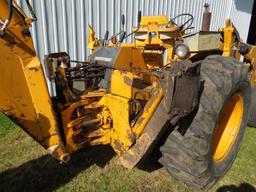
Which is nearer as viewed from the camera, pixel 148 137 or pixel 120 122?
pixel 148 137

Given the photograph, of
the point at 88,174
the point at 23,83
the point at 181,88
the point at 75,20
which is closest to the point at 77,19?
the point at 75,20

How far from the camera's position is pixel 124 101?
265 cm

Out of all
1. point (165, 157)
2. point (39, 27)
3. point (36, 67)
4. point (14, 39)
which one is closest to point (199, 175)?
point (165, 157)

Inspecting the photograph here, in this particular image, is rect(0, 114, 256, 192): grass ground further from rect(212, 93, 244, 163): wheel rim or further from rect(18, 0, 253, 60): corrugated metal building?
rect(18, 0, 253, 60): corrugated metal building

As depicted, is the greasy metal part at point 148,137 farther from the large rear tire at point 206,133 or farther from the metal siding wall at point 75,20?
the metal siding wall at point 75,20

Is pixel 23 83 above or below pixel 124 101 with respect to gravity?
above

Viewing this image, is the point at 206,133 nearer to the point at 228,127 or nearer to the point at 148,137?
the point at 148,137

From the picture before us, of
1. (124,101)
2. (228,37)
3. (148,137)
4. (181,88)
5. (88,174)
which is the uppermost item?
(228,37)

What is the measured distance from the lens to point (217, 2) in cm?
980

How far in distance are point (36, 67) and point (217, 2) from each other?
891 cm

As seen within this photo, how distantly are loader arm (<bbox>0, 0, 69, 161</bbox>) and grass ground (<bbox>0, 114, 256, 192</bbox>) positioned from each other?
0.78m

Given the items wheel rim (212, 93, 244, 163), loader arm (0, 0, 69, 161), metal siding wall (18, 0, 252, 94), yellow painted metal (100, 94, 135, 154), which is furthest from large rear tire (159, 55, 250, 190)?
metal siding wall (18, 0, 252, 94)

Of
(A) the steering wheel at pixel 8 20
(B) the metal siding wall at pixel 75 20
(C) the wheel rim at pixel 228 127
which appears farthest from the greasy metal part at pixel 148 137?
(B) the metal siding wall at pixel 75 20

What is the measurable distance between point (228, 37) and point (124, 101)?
2071 mm
